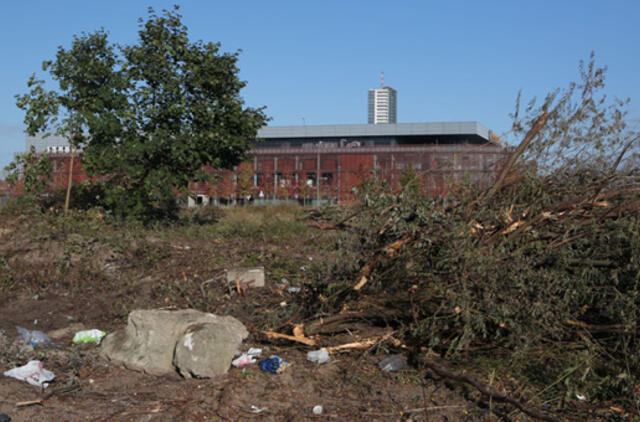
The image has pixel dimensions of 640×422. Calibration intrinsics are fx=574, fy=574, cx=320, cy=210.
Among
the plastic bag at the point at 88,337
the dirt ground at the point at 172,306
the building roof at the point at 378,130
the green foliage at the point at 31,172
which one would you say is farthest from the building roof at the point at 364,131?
the plastic bag at the point at 88,337

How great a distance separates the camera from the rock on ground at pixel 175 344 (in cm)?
454

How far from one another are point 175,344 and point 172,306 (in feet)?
6.40

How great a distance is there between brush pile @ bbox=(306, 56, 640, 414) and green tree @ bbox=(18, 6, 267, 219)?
25.0ft

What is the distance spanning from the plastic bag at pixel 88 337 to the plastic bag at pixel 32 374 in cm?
118

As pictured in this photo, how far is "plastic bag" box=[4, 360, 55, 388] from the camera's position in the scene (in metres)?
4.32

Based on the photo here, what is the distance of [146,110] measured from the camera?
12242 millimetres

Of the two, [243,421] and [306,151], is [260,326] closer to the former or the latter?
[243,421]

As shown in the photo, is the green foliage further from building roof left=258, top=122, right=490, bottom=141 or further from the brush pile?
building roof left=258, top=122, right=490, bottom=141

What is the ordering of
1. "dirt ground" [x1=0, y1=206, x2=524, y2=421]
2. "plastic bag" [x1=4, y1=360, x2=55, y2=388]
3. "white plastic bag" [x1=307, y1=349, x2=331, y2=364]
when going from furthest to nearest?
"white plastic bag" [x1=307, y1=349, x2=331, y2=364], "plastic bag" [x1=4, y1=360, x2=55, y2=388], "dirt ground" [x1=0, y1=206, x2=524, y2=421]

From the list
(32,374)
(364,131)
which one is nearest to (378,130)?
(364,131)

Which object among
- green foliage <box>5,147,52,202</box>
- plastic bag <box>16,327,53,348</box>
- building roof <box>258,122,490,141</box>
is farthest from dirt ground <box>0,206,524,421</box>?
building roof <box>258,122,490,141</box>

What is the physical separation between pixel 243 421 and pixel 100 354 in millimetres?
1941

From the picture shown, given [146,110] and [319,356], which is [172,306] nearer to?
[319,356]

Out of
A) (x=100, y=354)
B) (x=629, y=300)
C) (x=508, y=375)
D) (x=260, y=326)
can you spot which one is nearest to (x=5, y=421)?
(x=100, y=354)
